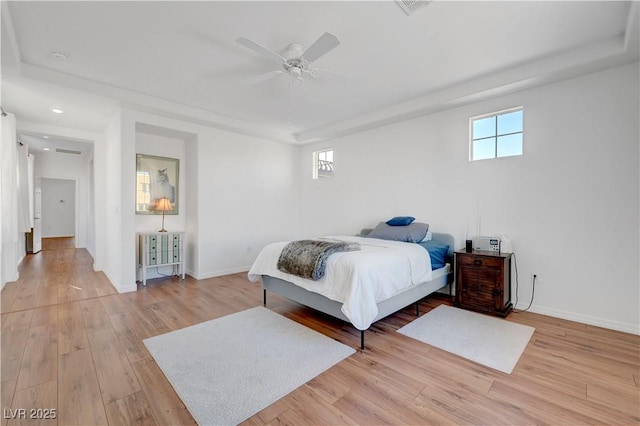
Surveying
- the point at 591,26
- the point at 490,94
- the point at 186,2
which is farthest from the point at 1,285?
the point at 591,26

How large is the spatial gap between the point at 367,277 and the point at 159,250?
3.66 meters

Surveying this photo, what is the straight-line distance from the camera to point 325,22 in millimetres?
2344

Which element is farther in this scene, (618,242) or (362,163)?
(362,163)

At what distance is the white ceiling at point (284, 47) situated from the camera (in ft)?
7.30

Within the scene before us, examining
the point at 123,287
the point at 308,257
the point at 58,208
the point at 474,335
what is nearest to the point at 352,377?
the point at 308,257

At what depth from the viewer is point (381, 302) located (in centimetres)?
262

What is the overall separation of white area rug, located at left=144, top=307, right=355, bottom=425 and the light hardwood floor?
9 centimetres

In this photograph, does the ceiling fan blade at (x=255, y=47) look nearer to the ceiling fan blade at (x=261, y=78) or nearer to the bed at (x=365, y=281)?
the ceiling fan blade at (x=261, y=78)

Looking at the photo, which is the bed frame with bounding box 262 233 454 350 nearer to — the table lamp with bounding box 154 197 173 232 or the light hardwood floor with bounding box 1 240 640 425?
the light hardwood floor with bounding box 1 240 640 425

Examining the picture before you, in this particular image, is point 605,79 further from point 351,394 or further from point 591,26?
point 351,394

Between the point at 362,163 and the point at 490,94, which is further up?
the point at 490,94

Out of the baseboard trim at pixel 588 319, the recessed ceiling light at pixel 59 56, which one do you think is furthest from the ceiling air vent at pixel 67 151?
the baseboard trim at pixel 588 319

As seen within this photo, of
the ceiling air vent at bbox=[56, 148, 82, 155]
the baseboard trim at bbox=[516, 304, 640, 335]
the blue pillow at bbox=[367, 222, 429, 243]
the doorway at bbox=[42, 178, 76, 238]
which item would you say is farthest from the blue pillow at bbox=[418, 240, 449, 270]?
the doorway at bbox=[42, 178, 76, 238]

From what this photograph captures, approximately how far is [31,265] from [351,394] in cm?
709
